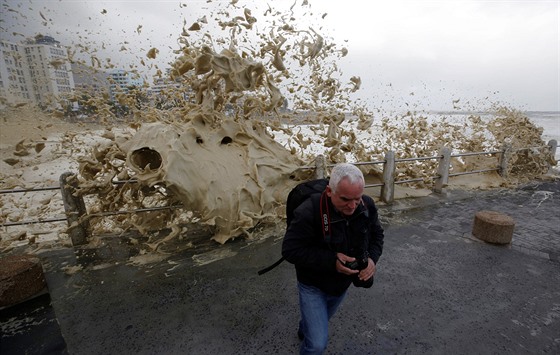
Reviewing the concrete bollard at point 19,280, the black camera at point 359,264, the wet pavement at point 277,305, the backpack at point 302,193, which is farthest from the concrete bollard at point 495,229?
the concrete bollard at point 19,280

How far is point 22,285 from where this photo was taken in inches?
140

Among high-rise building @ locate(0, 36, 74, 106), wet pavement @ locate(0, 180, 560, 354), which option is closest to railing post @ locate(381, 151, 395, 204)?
wet pavement @ locate(0, 180, 560, 354)

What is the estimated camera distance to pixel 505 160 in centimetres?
940

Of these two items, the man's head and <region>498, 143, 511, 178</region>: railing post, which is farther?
<region>498, 143, 511, 178</region>: railing post

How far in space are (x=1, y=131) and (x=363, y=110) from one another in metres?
8.29

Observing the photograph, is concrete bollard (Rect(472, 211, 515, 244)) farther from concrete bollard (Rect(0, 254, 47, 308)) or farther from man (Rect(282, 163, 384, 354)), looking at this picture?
concrete bollard (Rect(0, 254, 47, 308))

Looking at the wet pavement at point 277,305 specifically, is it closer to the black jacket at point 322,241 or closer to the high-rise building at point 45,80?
the black jacket at point 322,241

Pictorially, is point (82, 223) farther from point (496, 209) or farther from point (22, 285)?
point (496, 209)

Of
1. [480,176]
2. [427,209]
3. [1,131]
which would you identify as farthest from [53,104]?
[480,176]

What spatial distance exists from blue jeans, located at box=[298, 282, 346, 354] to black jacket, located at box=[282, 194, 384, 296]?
10cm

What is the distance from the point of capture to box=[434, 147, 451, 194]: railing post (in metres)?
8.07

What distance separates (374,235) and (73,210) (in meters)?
5.16

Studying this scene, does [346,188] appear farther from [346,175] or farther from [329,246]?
[329,246]

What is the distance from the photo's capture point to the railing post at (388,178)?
7225mm
